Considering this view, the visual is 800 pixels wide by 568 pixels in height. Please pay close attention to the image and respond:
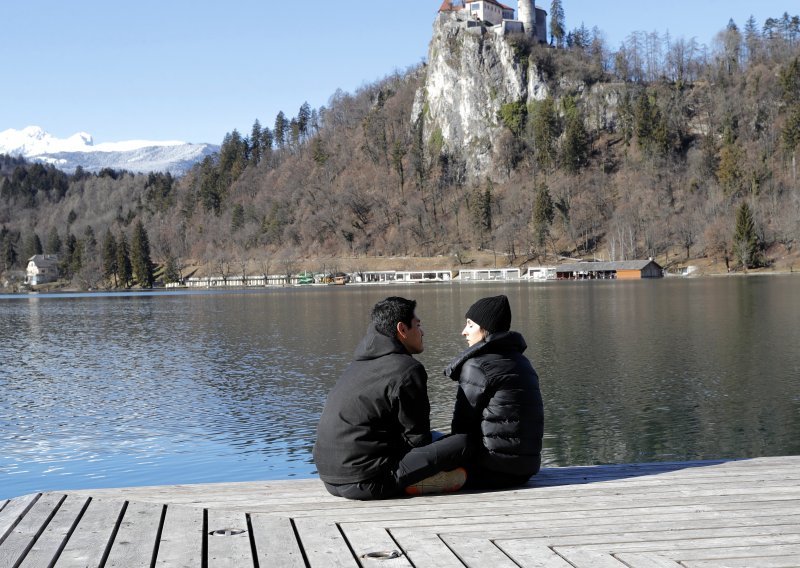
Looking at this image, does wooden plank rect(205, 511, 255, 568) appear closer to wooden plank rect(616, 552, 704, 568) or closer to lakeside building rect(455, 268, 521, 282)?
wooden plank rect(616, 552, 704, 568)

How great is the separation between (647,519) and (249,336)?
40110mm

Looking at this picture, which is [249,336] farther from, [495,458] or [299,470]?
[495,458]

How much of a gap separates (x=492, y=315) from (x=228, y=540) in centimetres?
325

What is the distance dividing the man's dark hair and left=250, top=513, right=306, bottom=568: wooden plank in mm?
1825

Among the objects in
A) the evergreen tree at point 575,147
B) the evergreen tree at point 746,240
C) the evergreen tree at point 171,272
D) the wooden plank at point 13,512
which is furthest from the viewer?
the evergreen tree at point 171,272

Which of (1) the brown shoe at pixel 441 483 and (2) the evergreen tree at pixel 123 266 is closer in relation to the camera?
(1) the brown shoe at pixel 441 483

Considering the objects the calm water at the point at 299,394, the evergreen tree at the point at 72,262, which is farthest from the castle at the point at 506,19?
the calm water at the point at 299,394

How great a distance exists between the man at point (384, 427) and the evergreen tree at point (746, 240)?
117743 millimetres

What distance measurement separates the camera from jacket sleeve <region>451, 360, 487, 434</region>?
8.00 meters

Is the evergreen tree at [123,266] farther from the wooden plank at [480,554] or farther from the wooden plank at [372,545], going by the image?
the wooden plank at [480,554]

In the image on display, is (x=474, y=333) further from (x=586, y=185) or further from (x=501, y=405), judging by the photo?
(x=586, y=185)

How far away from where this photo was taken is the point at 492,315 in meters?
8.08

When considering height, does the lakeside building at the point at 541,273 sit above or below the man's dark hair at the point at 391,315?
below

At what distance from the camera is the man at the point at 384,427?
24.0 ft
